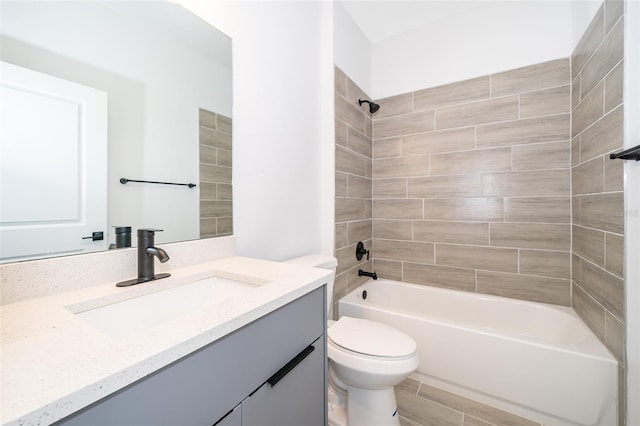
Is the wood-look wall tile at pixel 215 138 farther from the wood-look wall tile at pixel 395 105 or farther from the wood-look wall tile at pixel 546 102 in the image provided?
the wood-look wall tile at pixel 546 102

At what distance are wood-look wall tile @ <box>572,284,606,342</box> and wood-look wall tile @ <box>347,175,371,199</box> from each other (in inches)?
62.2

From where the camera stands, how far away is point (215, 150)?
1168 millimetres

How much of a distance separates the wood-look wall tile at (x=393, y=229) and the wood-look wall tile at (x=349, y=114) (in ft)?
2.89

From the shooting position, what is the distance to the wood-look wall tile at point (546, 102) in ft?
5.89

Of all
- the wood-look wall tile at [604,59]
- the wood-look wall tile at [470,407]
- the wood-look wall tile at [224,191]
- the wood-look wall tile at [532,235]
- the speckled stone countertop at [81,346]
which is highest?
the wood-look wall tile at [604,59]

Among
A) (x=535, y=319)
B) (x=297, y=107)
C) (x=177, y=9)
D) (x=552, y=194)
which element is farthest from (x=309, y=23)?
(x=535, y=319)

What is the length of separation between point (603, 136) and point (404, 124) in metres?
1.30

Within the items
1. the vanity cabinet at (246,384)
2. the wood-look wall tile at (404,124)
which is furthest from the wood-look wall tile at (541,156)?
the vanity cabinet at (246,384)

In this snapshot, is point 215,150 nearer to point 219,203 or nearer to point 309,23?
point 219,203

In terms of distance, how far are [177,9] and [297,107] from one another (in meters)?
0.80

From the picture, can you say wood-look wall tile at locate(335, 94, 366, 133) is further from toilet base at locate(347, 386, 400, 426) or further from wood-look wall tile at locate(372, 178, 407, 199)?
toilet base at locate(347, 386, 400, 426)

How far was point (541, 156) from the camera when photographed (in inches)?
73.4

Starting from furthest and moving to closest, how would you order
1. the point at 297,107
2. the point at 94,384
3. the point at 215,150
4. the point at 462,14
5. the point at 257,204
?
1. the point at 462,14
2. the point at 297,107
3. the point at 257,204
4. the point at 215,150
5. the point at 94,384

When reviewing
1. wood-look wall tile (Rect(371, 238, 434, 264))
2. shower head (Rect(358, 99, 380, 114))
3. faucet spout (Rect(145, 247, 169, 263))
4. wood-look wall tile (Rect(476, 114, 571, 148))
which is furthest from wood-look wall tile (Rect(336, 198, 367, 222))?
faucet spout (Rect(145, 247, 169, 263))
